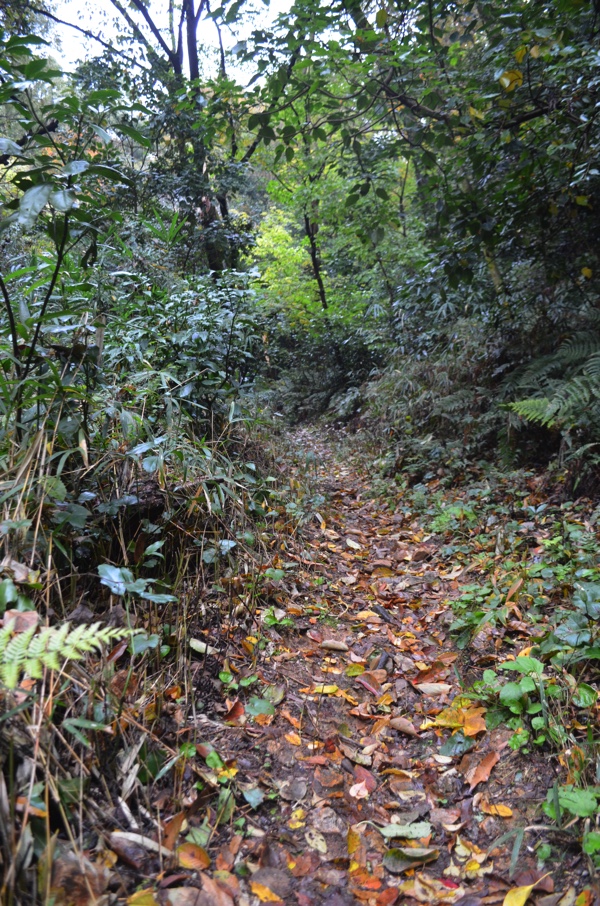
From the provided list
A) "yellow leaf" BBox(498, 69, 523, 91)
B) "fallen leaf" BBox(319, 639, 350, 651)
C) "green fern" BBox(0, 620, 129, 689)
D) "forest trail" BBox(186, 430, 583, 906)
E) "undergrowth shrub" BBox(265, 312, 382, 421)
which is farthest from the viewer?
"undergrowth shrub" BBox(265, 312, 382, 421)

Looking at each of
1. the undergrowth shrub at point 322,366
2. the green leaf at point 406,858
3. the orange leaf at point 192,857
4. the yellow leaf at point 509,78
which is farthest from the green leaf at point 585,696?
the undergrowth shrub at point 322,366

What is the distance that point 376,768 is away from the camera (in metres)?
1.93

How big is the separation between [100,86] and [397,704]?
30.3ft

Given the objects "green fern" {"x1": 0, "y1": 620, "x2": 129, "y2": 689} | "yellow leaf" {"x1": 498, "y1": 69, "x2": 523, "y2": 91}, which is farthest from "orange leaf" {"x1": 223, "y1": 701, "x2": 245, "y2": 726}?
"yellow leaf" {"x1": 498, "y1": 69, "x2": 523, "y2": 91}

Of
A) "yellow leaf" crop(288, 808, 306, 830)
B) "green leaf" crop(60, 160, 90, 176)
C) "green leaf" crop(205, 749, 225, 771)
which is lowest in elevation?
"yellow leaf" crop(288, 808, 306, 830)

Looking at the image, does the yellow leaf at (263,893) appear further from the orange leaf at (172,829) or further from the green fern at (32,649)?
the green fern at (32,649)

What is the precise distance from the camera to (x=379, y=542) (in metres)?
4.05

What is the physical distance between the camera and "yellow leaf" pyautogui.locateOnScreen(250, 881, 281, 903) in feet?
4.45

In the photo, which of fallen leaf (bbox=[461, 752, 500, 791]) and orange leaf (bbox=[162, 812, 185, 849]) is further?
fallen leaf (bbox=[461, 752, 500, 791])

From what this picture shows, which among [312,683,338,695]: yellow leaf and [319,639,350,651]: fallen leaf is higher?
[319,639,350,651]: fallen leaf

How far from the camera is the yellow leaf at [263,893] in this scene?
4.45 feet

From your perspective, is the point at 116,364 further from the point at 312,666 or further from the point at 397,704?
the point at 397,704

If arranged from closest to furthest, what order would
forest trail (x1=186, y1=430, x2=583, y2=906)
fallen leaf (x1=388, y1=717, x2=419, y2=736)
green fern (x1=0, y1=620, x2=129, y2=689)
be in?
green fern (x1=0, y1=620, x2=129, y2=689) → forest trail (x1=186, y1=430, x2=583, y2=906) → fallen leaf (x1=388, y1=717, x2=419, y2=736)

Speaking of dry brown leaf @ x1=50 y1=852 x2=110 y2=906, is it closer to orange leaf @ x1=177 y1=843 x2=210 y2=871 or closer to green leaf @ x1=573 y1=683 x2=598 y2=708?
orange leaf @ x1=177 y1=843 x2=210 y2=871
